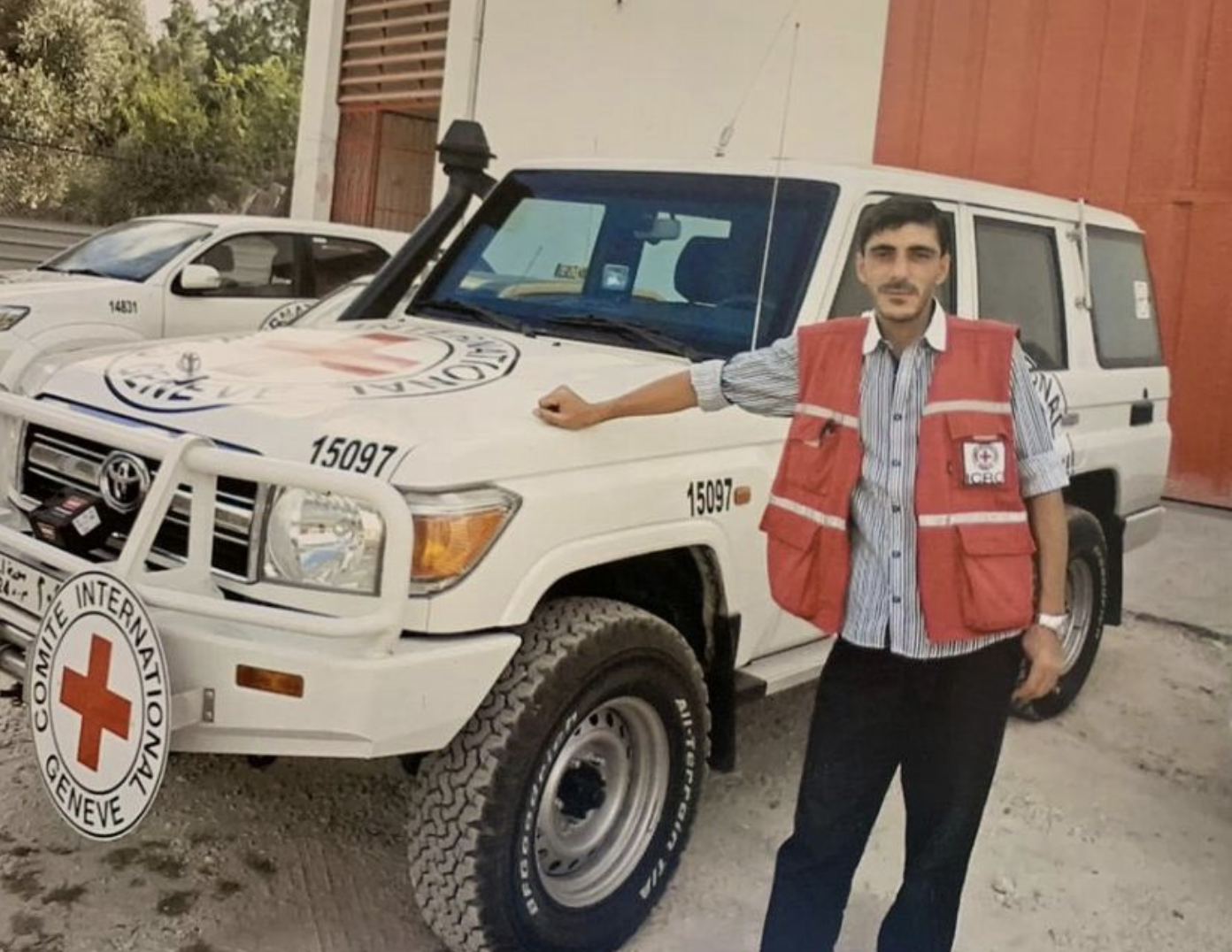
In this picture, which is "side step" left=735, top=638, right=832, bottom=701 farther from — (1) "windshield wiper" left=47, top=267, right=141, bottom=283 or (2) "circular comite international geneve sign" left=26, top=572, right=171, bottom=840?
(1) "windshield wiper" left=47, top=267, right=141, bottom=283

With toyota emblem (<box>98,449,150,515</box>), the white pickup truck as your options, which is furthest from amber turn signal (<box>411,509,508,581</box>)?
the white pickup truck

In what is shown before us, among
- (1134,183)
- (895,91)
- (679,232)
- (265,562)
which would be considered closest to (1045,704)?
(679,232)

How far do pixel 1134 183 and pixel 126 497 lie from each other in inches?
296

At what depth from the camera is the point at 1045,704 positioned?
5.11 m

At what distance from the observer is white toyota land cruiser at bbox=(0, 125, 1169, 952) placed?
8.80 feet

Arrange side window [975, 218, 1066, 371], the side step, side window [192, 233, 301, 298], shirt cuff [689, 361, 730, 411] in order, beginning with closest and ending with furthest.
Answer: shirt cuff [689, 361, 730, 411]
the side step
side window [975, 218, 1066, 371]
side window [192, 233, 301, 298]

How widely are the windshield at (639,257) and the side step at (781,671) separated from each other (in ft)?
2.89

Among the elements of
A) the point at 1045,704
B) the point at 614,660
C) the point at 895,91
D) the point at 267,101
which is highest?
the point at 267,101

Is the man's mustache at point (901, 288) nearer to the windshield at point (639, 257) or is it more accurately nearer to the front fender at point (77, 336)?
the windshield at point (639, 257)

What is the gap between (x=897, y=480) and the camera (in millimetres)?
2633

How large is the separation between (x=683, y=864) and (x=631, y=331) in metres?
1.51

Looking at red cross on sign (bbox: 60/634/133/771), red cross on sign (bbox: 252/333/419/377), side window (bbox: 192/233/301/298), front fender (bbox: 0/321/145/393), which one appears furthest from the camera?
side window (bbox: 192/233/301/298)

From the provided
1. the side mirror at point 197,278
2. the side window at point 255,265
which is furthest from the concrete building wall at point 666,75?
the side mirror at point 197,278

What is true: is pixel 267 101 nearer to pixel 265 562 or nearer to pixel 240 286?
pixel 240 286
